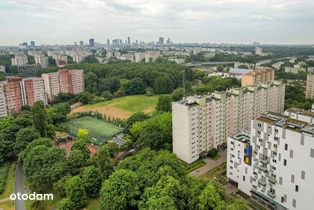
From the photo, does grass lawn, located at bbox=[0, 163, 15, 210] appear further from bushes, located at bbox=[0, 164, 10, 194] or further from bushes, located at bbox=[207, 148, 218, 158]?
bushes, located at bbox=[207, 148, 218, 158]

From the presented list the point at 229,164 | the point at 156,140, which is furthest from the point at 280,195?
the point at 156,140

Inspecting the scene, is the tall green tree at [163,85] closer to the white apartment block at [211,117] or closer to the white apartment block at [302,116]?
the white apartment block at [211,117]

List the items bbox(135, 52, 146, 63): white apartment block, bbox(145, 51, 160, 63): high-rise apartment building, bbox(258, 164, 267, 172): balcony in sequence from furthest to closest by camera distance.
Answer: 1. bbox(135, 52, 146, 63): white apartment block
2. bbox(145, 51, 160, 63): high-rise apartment building
3. bbox(258, 164, 267, 172): balcony

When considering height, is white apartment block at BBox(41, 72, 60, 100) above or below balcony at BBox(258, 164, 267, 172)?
above

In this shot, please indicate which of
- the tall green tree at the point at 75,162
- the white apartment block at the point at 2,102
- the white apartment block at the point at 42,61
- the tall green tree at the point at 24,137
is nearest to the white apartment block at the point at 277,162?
the tall green tree at the point at 75,162

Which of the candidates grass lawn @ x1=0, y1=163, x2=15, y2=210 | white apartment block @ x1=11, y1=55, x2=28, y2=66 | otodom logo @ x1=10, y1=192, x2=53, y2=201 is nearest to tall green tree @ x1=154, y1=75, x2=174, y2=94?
grass lawn @ x1=0, y1=163, x2=15, y2=210

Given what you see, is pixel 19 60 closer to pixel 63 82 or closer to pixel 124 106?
pixel 63 82

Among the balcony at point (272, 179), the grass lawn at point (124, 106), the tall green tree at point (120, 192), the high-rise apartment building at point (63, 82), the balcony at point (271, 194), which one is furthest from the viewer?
the high-rise apartment building at point (63, 82)
